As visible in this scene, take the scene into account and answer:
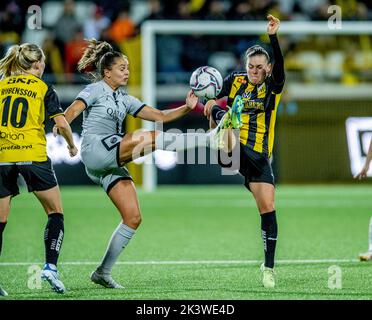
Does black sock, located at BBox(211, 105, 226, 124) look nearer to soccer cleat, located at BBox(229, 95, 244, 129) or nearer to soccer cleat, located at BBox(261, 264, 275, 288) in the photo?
soccer cleat, located at BBox(229, 95, 244, 129)

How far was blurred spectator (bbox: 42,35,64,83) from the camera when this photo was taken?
2042 cm

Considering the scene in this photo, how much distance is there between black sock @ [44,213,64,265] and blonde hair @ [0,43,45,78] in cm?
127

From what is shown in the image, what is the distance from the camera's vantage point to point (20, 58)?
23.8 ft

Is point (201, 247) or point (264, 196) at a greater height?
point (264, 196)

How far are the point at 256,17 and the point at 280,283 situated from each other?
1336cm

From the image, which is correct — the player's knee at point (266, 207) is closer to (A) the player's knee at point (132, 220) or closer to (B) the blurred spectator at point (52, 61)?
(A) the player's knee at point (132, 220)

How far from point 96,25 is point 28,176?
14.1 meters

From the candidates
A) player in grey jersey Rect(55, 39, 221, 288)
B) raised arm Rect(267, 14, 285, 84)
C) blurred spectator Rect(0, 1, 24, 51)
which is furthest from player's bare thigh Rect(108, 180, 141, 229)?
blurred spectator Rect(0, 1, 24, 51)

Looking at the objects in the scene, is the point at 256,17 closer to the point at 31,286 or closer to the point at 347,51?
the point at 347,51

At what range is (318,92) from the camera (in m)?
20.2

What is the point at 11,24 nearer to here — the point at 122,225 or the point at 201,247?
the point at 201,247

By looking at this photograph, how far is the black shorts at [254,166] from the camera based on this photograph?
7.79 m

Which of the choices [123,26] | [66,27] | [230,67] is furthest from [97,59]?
[123,26]
